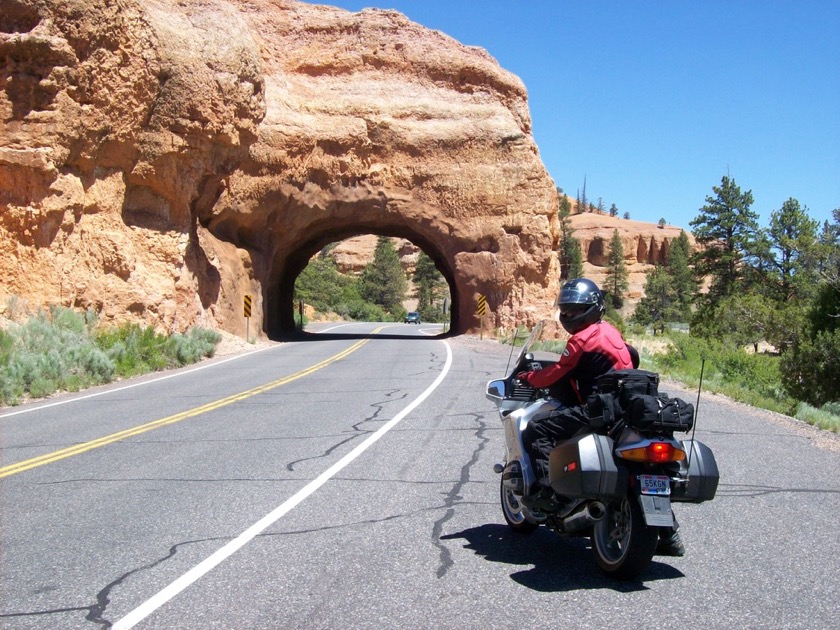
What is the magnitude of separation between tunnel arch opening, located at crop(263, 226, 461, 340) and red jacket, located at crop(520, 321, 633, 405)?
36.9 m

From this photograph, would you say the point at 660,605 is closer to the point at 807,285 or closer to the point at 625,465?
the point at 625,465

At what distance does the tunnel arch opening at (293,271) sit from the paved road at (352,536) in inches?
1242

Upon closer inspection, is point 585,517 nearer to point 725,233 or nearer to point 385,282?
point 725,233

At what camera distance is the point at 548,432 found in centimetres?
573

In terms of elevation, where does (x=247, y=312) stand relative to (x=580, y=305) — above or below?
below

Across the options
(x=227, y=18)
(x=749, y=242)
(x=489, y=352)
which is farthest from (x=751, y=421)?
(x=749, y=242)

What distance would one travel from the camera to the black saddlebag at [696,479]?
532 centimetres

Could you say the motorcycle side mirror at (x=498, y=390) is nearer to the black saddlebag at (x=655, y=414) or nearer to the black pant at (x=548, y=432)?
the black pant at (x=548, y=432)

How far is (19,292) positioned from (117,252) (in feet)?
13.6

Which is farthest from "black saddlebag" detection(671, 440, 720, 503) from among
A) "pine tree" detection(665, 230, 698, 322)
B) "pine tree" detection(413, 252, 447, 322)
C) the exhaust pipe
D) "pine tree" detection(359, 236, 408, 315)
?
"pine tree" detection(359, 236, 408, 315)

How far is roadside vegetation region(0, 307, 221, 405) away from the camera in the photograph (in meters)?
16.7

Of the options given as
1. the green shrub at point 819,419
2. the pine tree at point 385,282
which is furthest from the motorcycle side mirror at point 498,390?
the pine tree at point 385,282

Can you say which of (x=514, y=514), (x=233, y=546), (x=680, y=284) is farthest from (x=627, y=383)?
(x=680, y=284)

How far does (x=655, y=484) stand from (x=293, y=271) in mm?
46121
